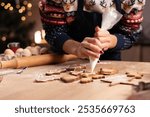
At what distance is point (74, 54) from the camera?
112 cm

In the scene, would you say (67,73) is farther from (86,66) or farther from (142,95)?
(142,95)

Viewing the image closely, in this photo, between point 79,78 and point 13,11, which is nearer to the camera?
point 79,78

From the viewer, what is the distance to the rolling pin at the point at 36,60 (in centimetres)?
102

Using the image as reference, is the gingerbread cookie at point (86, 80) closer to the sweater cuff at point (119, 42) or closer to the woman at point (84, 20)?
the woman at point (84, 20)

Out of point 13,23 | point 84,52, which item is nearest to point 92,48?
point 84,52

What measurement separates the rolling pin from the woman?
35mm

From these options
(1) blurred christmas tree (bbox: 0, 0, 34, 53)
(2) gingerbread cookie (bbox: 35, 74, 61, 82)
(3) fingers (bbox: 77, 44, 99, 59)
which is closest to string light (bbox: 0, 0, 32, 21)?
(1) blurred christmas tree (bbox: 0, 0, 34, 53)

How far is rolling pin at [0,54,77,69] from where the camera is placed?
102 centimetres

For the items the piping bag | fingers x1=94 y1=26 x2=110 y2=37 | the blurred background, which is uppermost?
the piping bag

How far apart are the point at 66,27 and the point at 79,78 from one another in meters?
0.42

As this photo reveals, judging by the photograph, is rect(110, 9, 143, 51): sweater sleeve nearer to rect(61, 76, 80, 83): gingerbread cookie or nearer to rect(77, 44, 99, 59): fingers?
rect(77, 44, 99, 59): fingers

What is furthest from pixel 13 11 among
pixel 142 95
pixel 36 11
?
pixel 142 95

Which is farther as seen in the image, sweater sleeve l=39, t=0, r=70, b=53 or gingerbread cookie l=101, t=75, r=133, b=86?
sweater sleeve l=39, t=0, r=70, b=53

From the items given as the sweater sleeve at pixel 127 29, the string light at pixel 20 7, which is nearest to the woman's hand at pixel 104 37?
the sweater sleeve at pixel 127 29
